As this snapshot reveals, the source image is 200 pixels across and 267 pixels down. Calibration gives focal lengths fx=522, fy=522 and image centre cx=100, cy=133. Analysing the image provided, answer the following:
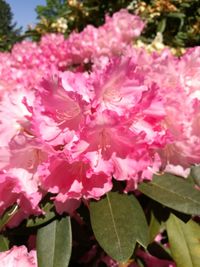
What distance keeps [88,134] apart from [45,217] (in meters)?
0.20

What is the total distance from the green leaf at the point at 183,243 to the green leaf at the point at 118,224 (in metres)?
0.16

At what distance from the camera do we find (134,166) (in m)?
0.88

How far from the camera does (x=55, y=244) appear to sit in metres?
0.94

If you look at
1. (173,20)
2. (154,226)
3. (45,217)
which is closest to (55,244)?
A: (45,217)

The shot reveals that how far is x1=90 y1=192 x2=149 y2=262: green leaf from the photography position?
2.82ft

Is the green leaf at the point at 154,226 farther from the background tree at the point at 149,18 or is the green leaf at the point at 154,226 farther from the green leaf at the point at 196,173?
the background tree at the point at 149,18

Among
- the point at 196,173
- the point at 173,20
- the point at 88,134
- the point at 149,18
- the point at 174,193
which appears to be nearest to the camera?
the point at 88,134

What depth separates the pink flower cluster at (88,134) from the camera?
0.85 meters

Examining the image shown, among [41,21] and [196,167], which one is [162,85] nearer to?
[196,167]

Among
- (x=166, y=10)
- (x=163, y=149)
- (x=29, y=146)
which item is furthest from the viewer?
(x=166, y=10)

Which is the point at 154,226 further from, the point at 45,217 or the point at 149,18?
the point at 149,18

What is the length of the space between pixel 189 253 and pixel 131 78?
0.40 m

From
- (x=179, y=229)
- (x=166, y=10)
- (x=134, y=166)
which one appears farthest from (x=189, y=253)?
(x=166, y=10)

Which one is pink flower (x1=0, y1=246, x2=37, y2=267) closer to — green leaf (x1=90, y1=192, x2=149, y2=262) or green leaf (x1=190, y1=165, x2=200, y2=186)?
green leaf (x1=90, y1=192, x2=149, y2=262)
